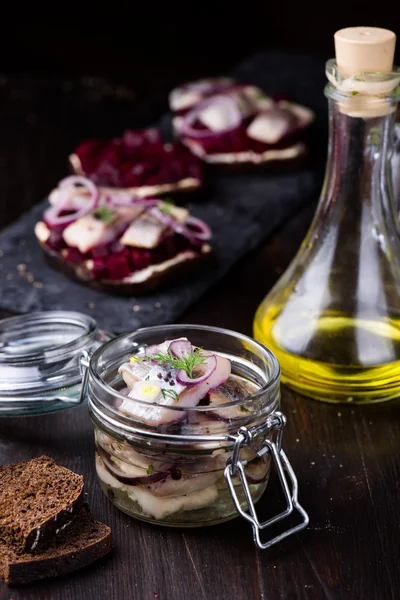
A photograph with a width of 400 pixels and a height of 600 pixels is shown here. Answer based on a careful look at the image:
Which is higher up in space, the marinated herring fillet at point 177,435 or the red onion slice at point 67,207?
the marinated herring fillet at point 177,435

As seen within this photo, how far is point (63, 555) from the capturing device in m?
1.73

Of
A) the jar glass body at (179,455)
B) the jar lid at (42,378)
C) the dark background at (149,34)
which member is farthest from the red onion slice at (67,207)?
the dark background at (149,34)

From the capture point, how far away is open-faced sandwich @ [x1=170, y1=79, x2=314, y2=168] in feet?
12.8

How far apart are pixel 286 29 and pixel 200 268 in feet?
11.4

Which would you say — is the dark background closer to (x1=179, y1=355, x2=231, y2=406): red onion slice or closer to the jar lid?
the jar lid

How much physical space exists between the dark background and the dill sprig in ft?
14.8

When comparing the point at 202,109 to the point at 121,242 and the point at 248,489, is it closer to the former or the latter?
the point at 121,242

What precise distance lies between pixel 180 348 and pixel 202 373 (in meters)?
0.08

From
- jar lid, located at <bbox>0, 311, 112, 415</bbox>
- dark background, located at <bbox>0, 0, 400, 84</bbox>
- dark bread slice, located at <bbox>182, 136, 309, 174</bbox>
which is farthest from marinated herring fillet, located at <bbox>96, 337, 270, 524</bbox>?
dark background, located at <bbox>0, 0, 400, 84</bbox>

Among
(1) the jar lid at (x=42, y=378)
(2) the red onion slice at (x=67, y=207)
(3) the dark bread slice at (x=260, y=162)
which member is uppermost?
(1) the jar lid at (x=42, y=378)

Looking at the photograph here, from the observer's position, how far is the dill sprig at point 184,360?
70.9 inches

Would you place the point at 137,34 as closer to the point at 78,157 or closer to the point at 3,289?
the point at 78,157

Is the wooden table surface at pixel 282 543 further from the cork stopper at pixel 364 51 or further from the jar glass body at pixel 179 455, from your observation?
the cork stopper at pixel 364 51

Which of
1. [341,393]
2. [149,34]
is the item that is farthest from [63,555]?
[149,34]
